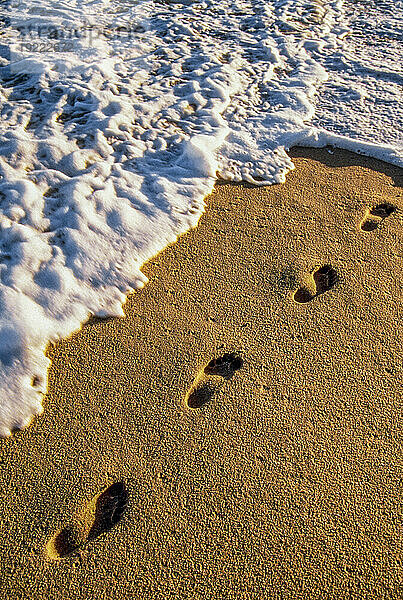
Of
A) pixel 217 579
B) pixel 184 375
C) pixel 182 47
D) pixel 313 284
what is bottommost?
pixel 217 579

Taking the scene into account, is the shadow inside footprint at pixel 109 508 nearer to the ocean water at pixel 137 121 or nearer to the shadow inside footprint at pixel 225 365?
the ocean water at pixel 137 121

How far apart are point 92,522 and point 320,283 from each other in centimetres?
147

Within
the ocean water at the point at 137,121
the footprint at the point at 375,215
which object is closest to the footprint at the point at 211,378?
the ocean water at the point at 137,121

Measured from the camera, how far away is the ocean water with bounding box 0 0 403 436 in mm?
2510

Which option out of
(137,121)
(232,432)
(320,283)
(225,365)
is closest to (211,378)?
(225,365)

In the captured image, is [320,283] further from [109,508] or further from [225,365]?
[109,508]

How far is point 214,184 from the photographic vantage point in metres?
3.06

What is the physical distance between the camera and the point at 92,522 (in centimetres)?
179

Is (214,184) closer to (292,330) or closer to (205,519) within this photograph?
(292,330)

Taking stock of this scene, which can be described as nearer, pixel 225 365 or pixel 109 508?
pixel 109 508

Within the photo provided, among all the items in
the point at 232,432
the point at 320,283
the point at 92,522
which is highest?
the point at 320,283

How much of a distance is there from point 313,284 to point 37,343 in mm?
1314

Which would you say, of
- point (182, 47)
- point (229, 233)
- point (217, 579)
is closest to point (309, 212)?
point (229, 233)

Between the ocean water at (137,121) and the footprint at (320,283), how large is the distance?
0.74 meters
